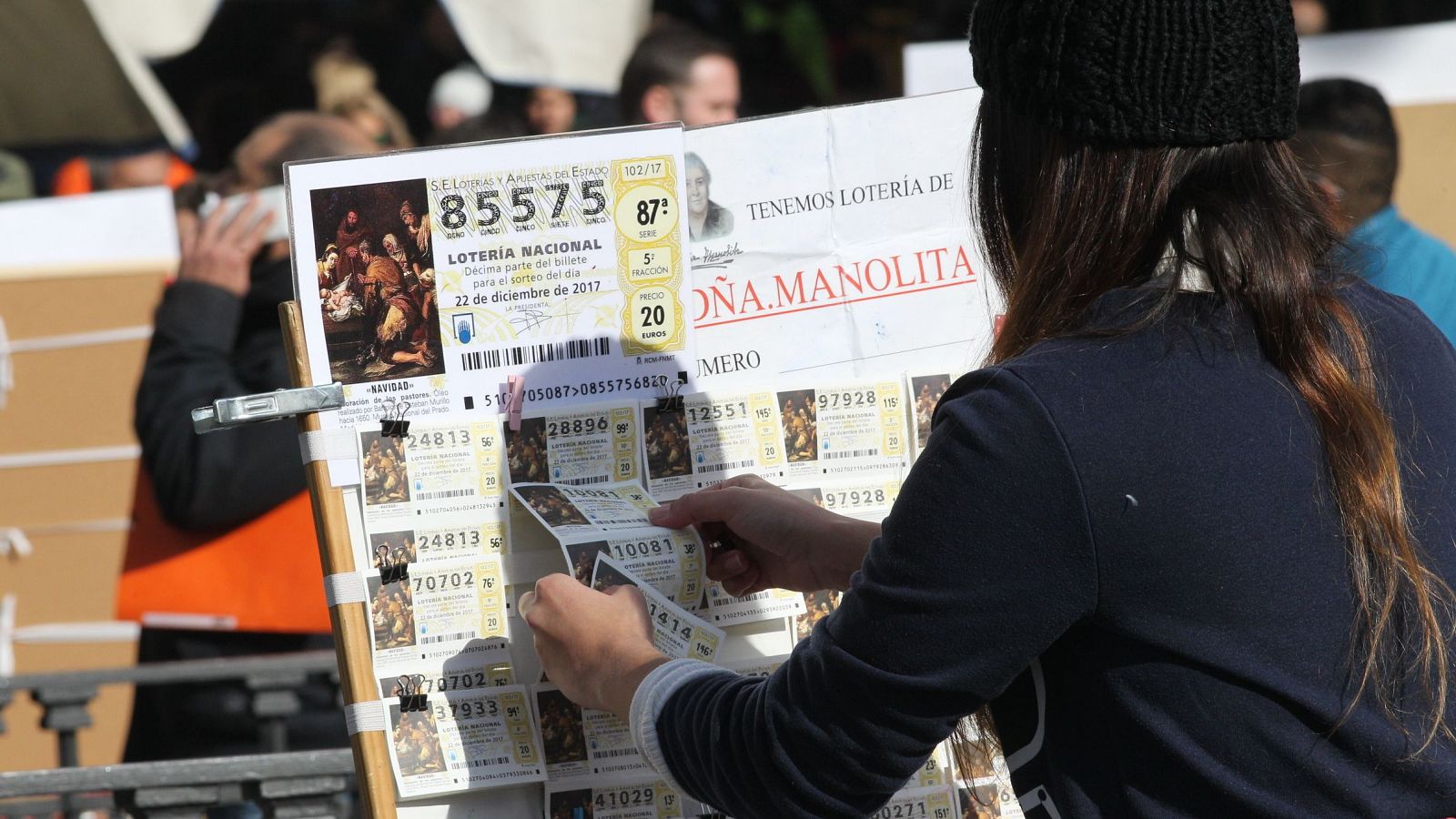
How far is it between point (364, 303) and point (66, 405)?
11.2 ft

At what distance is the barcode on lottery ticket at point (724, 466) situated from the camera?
1464 millimetres

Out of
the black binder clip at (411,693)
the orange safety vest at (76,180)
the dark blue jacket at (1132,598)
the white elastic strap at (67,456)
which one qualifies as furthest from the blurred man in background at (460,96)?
the dark blue jacket at (1132,598)

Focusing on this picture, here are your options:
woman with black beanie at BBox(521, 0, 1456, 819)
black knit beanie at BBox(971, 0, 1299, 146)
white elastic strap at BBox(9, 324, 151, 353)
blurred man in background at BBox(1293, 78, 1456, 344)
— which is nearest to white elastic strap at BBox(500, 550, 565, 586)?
woman with black beanie at BBox(521, 0, 1456, 819)

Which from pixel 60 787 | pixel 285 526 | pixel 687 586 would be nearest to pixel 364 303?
pixel 687 586

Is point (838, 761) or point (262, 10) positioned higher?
point (262, 10)

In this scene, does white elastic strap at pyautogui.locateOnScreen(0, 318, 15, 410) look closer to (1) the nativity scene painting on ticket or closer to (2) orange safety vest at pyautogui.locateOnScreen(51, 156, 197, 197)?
(2) orange safety vest at pyautogui.locateOnScreen(51, 156, 197, 197)

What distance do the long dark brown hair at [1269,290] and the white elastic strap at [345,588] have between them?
0.69 metres

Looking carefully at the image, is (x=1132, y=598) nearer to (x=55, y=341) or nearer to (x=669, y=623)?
(x=669, y=623)

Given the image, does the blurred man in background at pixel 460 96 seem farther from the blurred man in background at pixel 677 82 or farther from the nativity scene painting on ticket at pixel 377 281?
the nativity scene painting on ticket at pixel 377 281

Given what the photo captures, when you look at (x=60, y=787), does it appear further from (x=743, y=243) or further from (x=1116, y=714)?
(x=1116, y=714)

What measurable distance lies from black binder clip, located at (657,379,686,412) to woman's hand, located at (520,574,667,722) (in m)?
0.23

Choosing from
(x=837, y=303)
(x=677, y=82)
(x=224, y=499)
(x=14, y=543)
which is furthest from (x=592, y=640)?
(x=14, y=543)

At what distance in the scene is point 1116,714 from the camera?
0.94 metres

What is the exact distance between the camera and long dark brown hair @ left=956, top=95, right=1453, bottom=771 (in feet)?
3.04
